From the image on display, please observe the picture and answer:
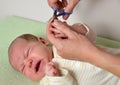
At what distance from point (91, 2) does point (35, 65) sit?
50 cm

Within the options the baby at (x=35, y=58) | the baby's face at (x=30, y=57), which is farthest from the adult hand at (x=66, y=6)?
the baby's face at (x=30, y=57)

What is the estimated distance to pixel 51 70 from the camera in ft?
3.65

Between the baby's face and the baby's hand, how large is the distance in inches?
2.3

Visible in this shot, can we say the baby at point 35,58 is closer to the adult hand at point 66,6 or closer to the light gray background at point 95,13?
the adult hand at point 66,6

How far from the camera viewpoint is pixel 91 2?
1431 millimetres

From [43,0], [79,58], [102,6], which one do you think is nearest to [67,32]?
[79,58]

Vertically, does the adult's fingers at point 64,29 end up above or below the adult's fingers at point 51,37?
above

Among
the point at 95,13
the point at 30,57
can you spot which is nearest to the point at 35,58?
the point at 30,57

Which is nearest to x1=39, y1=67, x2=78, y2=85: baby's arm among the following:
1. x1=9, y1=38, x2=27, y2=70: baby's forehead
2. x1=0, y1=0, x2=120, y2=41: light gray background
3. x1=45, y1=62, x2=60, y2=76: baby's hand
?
x1=45, y1=62, x2=60, y2=76: baby's hand

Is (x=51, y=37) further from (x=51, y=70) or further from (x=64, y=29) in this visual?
(x=51, y=70)

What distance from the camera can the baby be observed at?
1139 millimetres

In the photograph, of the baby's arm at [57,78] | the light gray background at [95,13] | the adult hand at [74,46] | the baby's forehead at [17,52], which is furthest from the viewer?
the light gray background at [95,13]

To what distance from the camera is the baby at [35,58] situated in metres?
1.14

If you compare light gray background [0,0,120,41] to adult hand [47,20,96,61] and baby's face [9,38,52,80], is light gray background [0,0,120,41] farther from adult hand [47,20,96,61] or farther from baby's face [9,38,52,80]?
adult hand [47,20,96,61]
